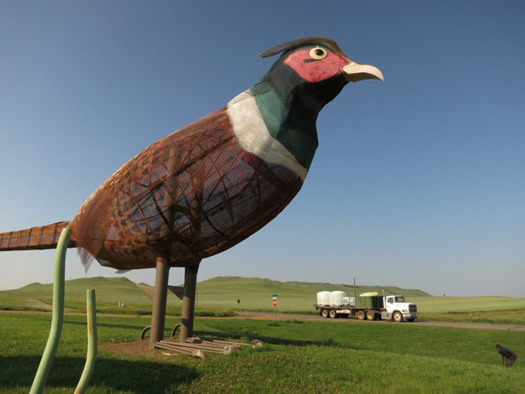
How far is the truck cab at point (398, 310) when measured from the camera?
99.4 ft

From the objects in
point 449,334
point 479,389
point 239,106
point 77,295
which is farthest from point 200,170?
point 77,295

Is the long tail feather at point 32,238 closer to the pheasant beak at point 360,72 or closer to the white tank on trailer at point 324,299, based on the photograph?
the pheasant beak at point 360,72

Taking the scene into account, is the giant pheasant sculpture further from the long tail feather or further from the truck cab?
the truck cab

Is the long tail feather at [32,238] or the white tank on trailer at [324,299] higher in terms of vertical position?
the long tail feather at [32,238]

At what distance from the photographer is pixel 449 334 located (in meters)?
20.8

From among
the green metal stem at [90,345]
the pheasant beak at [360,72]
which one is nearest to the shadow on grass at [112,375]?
the green metal stem at [90,345]

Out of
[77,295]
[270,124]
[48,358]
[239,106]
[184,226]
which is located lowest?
[77,295]

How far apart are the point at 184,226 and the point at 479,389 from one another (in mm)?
7274

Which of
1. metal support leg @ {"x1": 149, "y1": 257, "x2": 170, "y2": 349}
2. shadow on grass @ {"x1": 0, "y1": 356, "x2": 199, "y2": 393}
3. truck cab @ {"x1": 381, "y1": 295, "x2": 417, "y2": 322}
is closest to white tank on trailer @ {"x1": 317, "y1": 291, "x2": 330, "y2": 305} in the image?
truck cab @ {"x1": 381, "y1": 295, "x2": 417, "y2": 322}

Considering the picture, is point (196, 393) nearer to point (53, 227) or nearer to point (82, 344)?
point (82, 344)

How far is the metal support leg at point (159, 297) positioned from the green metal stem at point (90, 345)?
26.1 ft

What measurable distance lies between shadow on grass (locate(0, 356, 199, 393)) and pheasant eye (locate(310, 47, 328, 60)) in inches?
290

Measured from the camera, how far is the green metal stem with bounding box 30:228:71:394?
1.59 metres

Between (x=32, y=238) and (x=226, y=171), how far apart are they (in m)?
7.20
